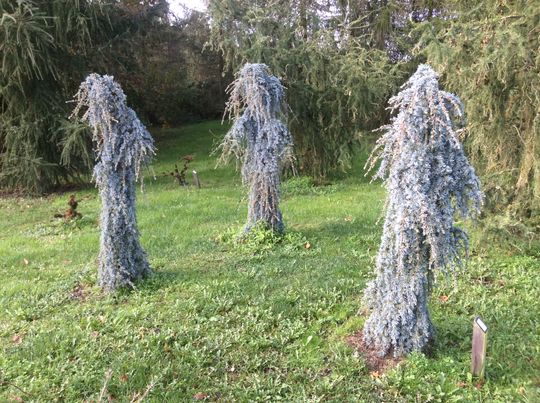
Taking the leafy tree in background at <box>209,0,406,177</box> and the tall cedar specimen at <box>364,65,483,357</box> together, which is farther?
the leafy tree in background at <box>209,0,406,177</box>

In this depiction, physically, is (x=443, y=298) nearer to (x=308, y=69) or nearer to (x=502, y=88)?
(x=502, y=88)

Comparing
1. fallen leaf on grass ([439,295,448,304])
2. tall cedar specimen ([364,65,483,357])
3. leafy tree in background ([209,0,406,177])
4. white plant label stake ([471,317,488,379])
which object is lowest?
fallen leaf on grass ([439,295,448,304])

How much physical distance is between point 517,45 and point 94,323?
542 centimetres

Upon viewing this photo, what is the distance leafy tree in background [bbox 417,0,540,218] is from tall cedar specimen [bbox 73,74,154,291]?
155 inches

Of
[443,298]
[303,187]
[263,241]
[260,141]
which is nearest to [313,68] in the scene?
[303,187]

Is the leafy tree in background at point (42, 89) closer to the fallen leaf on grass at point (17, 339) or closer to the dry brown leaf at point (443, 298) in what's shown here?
the fallen leaf on grass at point (17, 339)

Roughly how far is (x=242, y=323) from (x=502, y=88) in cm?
429

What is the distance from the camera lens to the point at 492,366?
4.01 meters

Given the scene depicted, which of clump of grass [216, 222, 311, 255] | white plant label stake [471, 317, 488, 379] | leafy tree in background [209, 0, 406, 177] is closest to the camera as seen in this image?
white plant label stake [471, 317, 488, 379]

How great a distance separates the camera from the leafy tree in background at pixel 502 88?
5.73m

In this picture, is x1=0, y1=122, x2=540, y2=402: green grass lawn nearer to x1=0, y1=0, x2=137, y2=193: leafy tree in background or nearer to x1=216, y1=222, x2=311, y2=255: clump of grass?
x1=216, y1=222, x2=311, y2=255: clump of grass

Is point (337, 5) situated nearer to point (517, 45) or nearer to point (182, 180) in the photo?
point (182, 180)

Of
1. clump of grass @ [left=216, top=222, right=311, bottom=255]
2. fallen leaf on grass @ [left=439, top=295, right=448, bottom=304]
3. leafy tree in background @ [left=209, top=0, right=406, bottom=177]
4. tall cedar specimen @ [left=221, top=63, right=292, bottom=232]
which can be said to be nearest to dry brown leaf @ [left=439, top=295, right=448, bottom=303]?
fallen leaf on grass @ [left=439, top=295, right=448, bottom=304]

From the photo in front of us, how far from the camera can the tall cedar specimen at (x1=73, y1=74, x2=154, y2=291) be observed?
Result: 5422 mm
